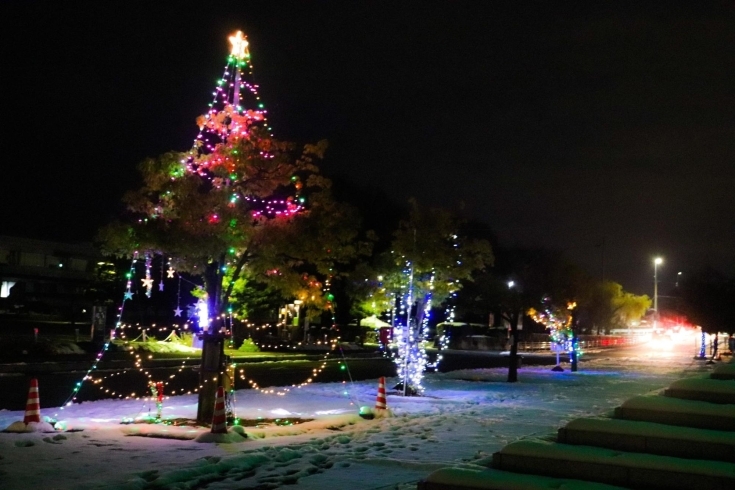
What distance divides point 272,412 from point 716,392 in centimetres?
979

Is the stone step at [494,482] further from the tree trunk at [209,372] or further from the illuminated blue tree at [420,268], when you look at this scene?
the illuminated blue tree at [420,268]

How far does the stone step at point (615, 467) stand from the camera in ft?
24.8

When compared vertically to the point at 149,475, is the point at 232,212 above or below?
above

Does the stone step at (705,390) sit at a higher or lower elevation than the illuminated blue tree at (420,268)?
lower

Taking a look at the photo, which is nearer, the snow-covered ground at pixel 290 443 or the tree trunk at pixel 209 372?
the snow-covered ground at pixel 290 443

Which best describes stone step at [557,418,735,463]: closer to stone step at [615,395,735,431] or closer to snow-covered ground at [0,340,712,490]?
stone step at [615,395,735,431]

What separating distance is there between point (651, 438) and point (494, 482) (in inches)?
77.1

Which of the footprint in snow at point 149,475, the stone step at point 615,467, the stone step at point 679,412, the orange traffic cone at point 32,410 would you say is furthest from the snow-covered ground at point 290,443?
the stone step at point 679,412

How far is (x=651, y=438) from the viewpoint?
8.61 metres

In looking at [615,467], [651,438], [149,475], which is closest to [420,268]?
[149,475]

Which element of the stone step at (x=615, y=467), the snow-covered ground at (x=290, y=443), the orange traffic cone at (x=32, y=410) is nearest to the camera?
the stone step at (x=615, y=467)

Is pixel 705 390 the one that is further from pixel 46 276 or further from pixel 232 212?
pixel 46 276

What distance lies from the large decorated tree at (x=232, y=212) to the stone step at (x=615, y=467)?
7092 millimetres

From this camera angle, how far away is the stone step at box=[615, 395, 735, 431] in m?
8.92
